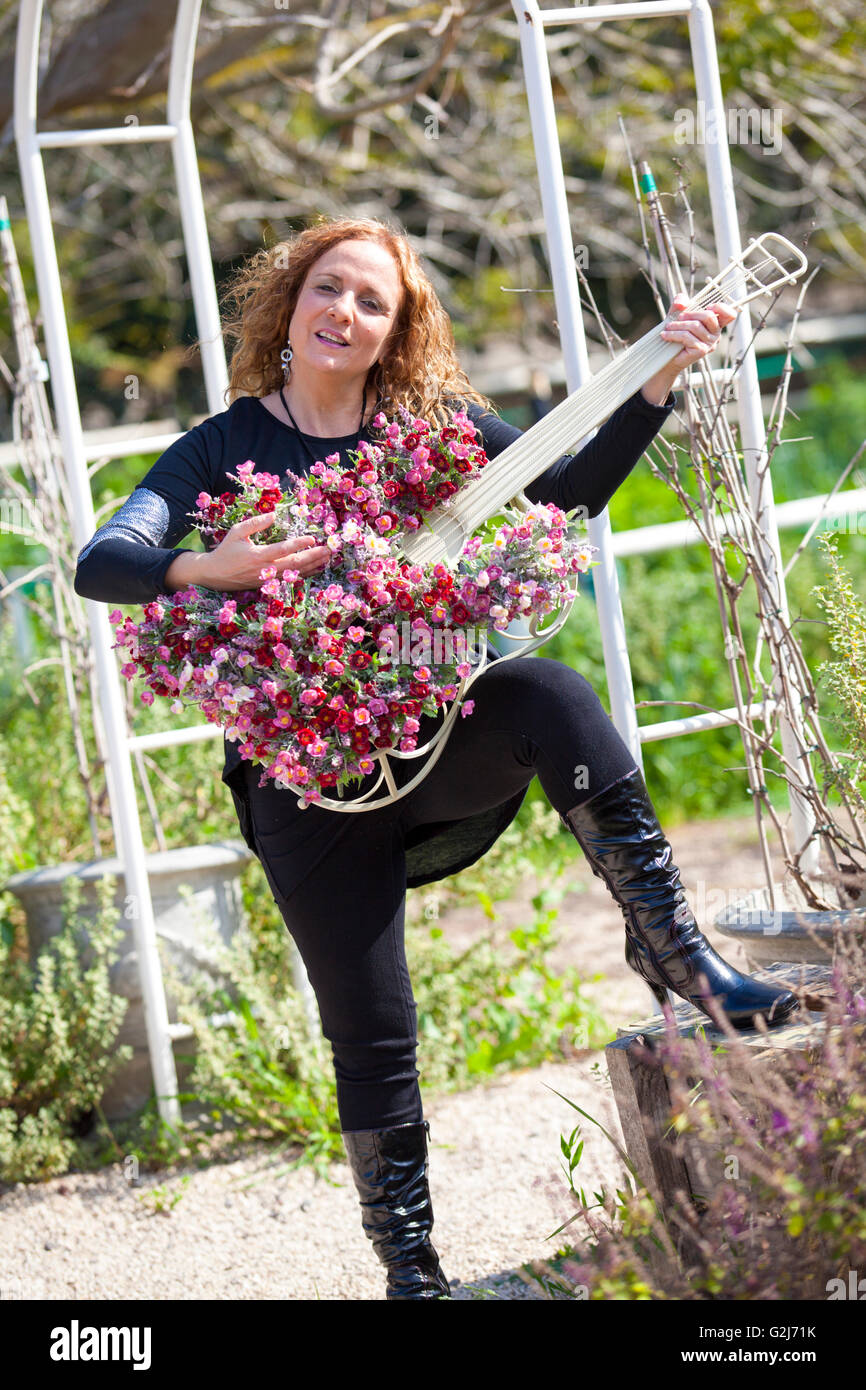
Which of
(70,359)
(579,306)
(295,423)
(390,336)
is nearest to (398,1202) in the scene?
(295,423)

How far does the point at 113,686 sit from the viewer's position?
331cm

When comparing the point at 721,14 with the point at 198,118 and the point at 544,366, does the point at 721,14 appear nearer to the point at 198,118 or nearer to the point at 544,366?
the point at 198,118


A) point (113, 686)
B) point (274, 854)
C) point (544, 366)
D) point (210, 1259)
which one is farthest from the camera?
point (544, 366)

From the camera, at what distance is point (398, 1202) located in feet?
7.31

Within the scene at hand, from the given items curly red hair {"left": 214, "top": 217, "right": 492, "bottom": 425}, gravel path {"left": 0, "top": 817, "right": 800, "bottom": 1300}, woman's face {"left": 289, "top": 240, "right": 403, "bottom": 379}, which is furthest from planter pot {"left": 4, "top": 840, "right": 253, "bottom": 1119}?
woman's face {"left": 289, "top": 240, "right": 403, "bottom": 379}

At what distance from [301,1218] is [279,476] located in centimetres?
175

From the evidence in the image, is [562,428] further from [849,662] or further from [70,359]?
[70,359]

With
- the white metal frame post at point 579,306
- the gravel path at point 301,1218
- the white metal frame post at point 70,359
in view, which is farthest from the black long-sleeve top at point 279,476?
the white metal frame post at point 70,359

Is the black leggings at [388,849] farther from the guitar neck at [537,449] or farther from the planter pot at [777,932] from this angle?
the planter pot at [777,932]

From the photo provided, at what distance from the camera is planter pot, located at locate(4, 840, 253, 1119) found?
3508mm

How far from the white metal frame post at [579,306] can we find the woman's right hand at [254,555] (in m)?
0.89

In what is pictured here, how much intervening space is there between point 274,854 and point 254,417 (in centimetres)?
74

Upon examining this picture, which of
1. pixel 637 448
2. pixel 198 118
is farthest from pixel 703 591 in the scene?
pixel 637 448

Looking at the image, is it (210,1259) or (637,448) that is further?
(210,1259)
